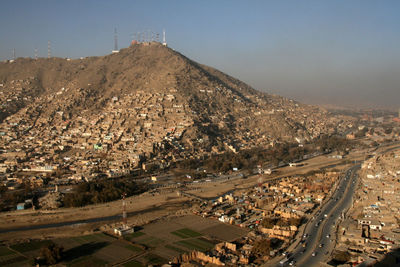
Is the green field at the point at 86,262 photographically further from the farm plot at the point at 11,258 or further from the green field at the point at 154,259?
the farm plot at the point at 11,258

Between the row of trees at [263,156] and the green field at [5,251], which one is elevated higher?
the row of trees at [263,156]

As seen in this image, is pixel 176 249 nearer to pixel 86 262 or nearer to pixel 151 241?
pixel 151 241

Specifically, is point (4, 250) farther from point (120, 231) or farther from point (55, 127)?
point (55, 127)

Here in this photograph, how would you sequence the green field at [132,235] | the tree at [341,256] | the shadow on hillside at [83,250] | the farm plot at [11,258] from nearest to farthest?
the tree at [341,256]
the farm plot at [11,258]
the shadow on hillside at [83,250]
the green field at [132,235]

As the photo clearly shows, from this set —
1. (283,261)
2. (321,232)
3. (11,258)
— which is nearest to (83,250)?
(11,258)

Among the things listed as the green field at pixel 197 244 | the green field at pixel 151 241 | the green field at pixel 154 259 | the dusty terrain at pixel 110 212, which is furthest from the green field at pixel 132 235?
the green field at pixel 154 259
